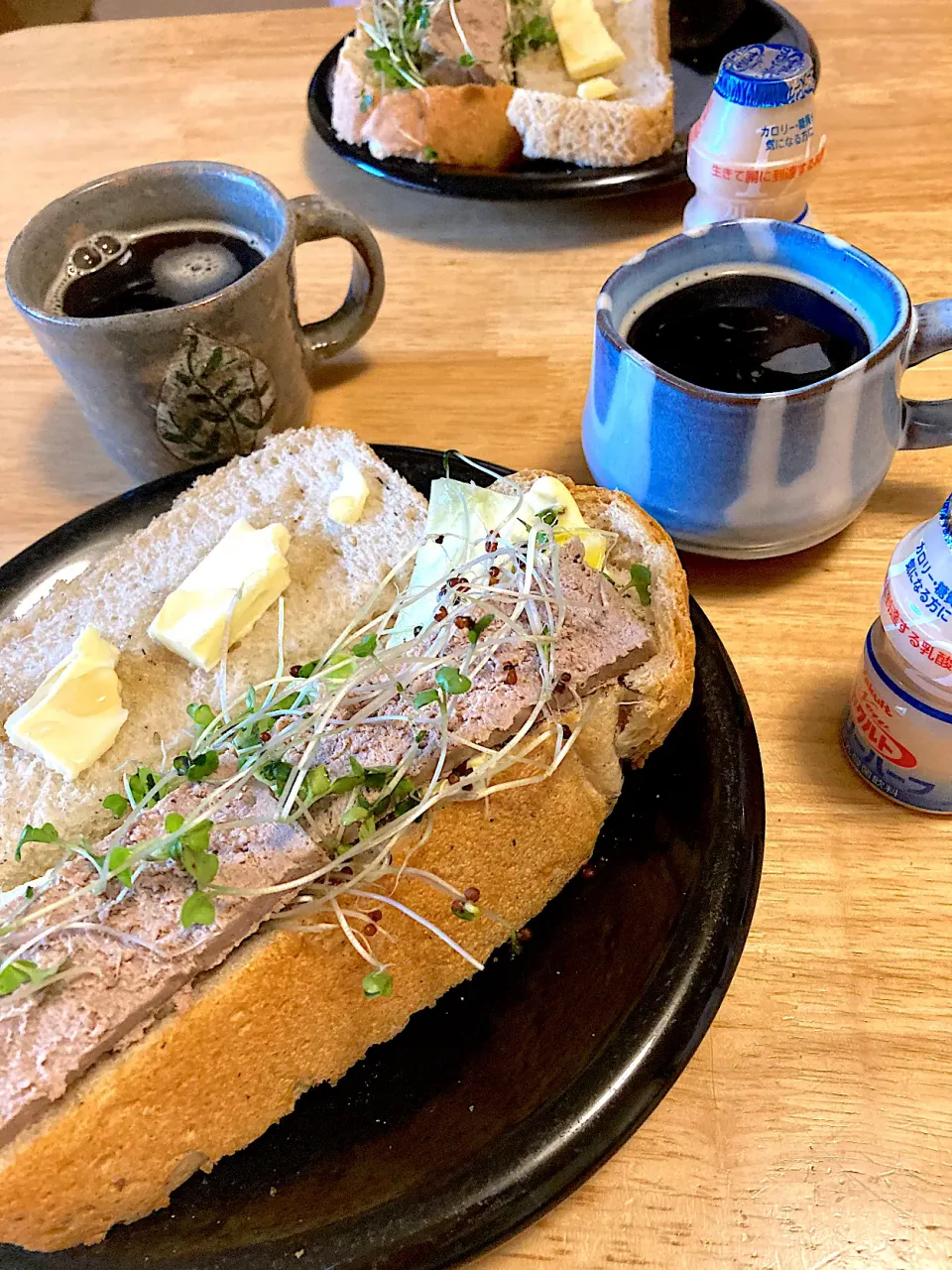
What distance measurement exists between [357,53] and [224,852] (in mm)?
1654

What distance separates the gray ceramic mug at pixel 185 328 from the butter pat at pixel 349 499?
0.76ft

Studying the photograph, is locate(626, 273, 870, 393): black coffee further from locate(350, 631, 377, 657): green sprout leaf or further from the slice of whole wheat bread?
locate(350, 631, 377, 657): green sprout leaf

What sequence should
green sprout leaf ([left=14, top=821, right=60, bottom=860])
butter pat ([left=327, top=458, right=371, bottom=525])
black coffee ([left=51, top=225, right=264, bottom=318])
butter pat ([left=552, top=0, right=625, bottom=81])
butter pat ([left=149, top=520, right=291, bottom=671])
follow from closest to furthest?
green sprout leaf ([left=14, top=821, right=60, bottom=860]), butter pat ([left=149, top=520, right=291, bottom=671]), butter pat ([left=327, top=458, right=371, bottom=525]), black coffee ([left=51, top=225, right=264, bottom=318]), butter pat ([left=552, top=0, right=625, bottom=81])

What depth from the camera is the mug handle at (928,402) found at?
41.9 inches

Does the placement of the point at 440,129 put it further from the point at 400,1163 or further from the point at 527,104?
the point at 400,1163

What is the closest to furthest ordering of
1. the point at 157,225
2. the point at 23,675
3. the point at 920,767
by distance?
the point at 920,767 < the point at 23,675 < the point at 157,225

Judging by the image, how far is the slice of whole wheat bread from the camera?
0.99 m

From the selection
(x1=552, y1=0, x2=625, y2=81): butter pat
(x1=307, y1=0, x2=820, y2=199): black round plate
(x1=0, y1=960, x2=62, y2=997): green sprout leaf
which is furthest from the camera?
(x1=552, y1=0, x2=625, y2=81): butter pat

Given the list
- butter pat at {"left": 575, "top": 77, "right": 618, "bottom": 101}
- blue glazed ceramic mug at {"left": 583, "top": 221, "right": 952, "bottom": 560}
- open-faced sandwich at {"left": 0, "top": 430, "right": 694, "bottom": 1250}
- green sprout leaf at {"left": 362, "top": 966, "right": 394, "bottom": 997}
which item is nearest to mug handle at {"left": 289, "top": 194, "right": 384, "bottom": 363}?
open-faced sandwich at {"left": 0, "top": 430, "right": 694, "bottom": 1250}

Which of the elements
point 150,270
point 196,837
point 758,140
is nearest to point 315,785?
point 196,837

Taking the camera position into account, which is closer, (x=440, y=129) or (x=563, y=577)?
(x=563, y=577)

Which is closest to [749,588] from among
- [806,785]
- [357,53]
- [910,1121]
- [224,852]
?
[806,785]

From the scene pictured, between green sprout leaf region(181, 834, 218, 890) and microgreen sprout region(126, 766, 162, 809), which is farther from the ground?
green sprout leaf region(181, 834, 218, 890)

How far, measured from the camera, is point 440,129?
1663 millimetres
